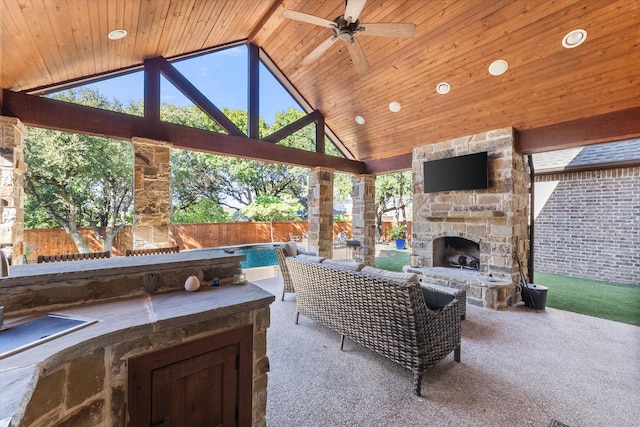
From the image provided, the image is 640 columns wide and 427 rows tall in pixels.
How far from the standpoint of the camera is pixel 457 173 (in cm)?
470

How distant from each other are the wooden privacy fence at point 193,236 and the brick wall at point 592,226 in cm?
821

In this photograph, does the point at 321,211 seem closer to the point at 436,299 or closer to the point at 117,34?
the point at 436,299

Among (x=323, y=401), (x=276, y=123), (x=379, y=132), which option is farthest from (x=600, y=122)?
(x=276, y=123)

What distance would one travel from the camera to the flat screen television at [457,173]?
14.5 ft

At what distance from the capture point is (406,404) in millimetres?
2023

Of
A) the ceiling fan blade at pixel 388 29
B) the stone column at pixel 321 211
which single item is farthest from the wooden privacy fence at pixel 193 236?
the ceiling fan blade at pixel 388 29

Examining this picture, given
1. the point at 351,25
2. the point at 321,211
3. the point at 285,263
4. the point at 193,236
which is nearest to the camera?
the point at 351,25

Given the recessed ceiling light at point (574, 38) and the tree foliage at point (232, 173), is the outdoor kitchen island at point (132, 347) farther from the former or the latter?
the tree foliage at point (232, 173)

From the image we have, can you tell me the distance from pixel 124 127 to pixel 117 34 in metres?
1.15

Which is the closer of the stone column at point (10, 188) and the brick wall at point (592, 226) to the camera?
the stone column at point (10, 188)

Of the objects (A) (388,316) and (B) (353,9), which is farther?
(B) (353,9)

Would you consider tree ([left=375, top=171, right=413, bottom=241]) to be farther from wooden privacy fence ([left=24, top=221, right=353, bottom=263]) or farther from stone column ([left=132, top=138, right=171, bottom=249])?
stone column ([left=132, top=138, right=171, bottom=249])

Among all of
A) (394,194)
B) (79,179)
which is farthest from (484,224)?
(79,179)

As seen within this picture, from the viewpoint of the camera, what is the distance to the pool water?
9.09 metres
